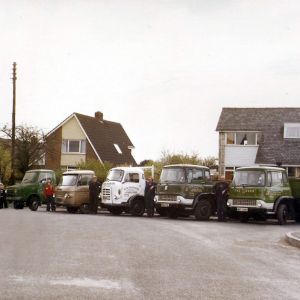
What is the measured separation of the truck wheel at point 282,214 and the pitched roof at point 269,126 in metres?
21.3

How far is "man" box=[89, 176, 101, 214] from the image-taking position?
101ft

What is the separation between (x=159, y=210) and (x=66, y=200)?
5.03 meters

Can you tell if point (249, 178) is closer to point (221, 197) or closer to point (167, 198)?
point (221, 197)

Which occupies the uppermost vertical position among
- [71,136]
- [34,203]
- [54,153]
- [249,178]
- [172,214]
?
[71,136]

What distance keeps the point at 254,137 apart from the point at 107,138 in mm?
19478

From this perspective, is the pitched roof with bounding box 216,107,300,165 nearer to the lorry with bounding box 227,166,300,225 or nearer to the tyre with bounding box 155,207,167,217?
the tyre with bounding box 155,207,167,217

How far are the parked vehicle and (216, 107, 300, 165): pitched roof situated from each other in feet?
58.0

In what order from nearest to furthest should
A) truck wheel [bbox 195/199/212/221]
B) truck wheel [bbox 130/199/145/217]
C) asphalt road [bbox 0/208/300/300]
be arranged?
asphalt road [bbox 0/208/300/300] < truck wheel [bbox 195/199/212/221] < truck wheel [bbox 130/199/145/217]

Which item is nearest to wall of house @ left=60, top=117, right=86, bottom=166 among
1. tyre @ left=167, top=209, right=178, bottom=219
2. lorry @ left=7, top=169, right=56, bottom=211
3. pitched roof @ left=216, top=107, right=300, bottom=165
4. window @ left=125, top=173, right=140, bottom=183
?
pitched roof @ left=216, top=107, right=300, bottom=165

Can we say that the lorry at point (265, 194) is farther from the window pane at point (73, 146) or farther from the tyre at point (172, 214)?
the window pane at point (73, 146)

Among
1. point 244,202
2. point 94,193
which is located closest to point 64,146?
point 94,193

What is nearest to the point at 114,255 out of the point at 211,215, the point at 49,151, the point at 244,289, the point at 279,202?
the point at 244,289

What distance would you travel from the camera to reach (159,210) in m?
29.1

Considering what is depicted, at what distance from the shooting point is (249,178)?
25422 mm
